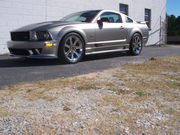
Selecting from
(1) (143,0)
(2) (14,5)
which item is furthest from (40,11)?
(1) (143,0)

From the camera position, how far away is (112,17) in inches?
270

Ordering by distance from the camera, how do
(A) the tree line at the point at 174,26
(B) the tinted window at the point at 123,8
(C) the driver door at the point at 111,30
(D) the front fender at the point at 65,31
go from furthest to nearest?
(A) the tree line at the point at 174,26 < (B) the tinted window at the point at 123,8 < (C) the driver door at the point at 111,30 < (D) the front fender at the point at 65,31

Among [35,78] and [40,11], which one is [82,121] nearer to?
[35,78]

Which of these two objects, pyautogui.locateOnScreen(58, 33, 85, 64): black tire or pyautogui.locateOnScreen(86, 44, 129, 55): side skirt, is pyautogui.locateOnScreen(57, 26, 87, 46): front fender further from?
pyautogui.locateOnScreen(86, 44, 129, 55): side skirt

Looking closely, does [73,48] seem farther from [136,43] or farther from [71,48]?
[136,43]

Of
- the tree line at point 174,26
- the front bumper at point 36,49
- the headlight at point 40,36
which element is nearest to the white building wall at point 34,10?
the front bumper at point 36,49

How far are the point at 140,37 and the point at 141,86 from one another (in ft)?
15.5

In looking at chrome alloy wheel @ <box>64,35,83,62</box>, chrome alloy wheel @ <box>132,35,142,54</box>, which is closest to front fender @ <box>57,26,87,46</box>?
chrome alloy wheel @ <box>64,35,83,62</box>

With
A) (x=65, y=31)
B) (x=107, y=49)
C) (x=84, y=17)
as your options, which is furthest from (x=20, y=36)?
(x=107, y=49)

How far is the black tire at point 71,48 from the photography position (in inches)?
211

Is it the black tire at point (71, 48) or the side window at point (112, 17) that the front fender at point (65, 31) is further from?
the side window at point (112, 17)

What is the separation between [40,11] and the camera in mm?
8875

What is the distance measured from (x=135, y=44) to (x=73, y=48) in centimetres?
270

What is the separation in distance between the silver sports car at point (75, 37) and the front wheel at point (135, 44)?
33mm
